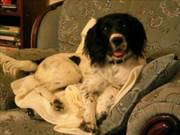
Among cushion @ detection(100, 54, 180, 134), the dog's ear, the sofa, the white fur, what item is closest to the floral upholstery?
the sofa

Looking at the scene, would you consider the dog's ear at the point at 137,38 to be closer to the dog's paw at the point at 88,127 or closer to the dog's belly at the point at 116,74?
the dog's belly at the point at 116,74

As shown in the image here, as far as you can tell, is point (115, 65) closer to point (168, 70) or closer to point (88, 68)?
point (88, 68)

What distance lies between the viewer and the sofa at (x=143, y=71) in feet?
4.63

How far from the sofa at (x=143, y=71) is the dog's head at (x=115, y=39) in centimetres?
15

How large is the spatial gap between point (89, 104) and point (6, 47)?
1.56 meters

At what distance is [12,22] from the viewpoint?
10.8 feet

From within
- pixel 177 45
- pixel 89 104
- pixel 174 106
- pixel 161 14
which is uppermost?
pixel 161 14

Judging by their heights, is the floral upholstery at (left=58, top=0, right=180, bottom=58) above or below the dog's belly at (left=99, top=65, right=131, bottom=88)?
above

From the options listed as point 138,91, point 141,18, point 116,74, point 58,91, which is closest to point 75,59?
point 58,91

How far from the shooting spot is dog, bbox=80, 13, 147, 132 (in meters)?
1.78

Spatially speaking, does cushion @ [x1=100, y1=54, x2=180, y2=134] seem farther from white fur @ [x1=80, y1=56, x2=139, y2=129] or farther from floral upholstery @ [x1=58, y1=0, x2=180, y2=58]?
floral upholstery @ [x1=58, y1=0, x2=180, y2=58]

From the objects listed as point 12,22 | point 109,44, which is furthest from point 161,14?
point 12,22

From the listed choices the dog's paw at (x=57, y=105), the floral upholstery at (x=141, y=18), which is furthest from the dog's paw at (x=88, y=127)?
the floral upholstery at (x=141, y=18)

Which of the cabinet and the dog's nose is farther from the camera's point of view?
the cabinet
